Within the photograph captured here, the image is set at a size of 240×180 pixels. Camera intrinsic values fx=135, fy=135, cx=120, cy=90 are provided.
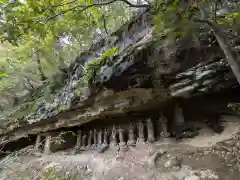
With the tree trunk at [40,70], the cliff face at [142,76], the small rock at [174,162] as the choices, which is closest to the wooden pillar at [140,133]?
the cliff face at [142,76]

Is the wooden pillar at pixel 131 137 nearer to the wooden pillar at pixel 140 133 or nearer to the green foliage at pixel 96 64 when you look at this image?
the wooden pillar at pixel 140 133

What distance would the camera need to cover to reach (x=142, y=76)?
372 cm

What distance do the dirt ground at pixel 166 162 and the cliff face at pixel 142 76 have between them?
126 cm

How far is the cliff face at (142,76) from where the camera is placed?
125 inches

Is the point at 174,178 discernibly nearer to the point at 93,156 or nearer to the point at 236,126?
the point at 236,126

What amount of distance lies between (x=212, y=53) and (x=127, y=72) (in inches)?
80.0

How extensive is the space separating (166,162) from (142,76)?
2.24 metres

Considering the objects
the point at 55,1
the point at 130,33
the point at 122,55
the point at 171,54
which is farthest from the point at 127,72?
the point at 55,1

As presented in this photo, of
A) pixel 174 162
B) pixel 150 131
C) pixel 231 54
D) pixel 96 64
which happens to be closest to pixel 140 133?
pixel 150 131

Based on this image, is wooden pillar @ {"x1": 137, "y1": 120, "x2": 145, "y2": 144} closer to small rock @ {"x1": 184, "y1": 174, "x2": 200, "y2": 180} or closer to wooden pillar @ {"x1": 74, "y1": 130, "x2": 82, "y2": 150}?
small rock @ {"x1": 184, "y1": 174, "x2": 200, "y2": 180}

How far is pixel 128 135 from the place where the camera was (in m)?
5.21

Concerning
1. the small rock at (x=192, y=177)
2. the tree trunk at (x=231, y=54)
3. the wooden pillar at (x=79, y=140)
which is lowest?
the small rock at (x=192, y=177)

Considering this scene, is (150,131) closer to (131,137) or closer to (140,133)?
(140,133)

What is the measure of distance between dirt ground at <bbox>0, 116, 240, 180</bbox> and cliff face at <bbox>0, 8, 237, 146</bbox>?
49.4 inches
